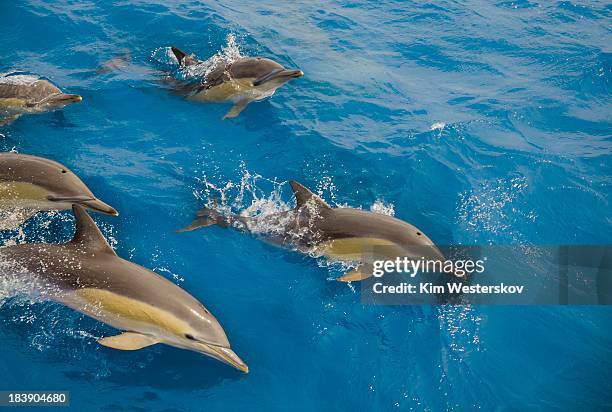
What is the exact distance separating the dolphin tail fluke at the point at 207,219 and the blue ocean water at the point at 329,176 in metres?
0.13

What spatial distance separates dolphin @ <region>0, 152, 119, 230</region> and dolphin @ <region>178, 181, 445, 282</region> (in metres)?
1.47

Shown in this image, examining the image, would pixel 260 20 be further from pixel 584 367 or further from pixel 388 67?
pixel 584 367

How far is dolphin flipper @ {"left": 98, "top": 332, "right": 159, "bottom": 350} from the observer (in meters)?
5.32

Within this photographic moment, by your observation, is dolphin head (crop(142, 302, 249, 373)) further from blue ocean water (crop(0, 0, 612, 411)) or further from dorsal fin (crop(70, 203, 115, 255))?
dorsal fin (crop(70, 203, 115, 255))

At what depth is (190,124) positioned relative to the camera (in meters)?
9.62

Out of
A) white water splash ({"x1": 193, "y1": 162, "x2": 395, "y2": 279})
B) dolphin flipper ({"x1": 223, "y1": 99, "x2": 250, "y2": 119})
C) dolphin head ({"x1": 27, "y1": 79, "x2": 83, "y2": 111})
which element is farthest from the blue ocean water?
dolphin head ({"x1": 27, "y1": 79, "x2": 83, "y2": 111})

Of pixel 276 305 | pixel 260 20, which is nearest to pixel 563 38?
pixel 260 20

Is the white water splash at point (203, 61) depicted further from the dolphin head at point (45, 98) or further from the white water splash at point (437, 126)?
the white water splash at point (437, 126)

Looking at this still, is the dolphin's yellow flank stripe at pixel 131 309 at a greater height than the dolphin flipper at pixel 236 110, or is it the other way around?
the dolphin flipper at pixel 236 110

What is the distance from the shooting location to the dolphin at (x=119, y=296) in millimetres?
5391

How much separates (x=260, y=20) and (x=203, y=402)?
10.7 m

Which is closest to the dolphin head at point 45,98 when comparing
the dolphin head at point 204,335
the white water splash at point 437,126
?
the dolphin head at point 204,335

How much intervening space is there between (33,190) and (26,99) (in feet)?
9.55

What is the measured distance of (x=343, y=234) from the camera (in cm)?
670
